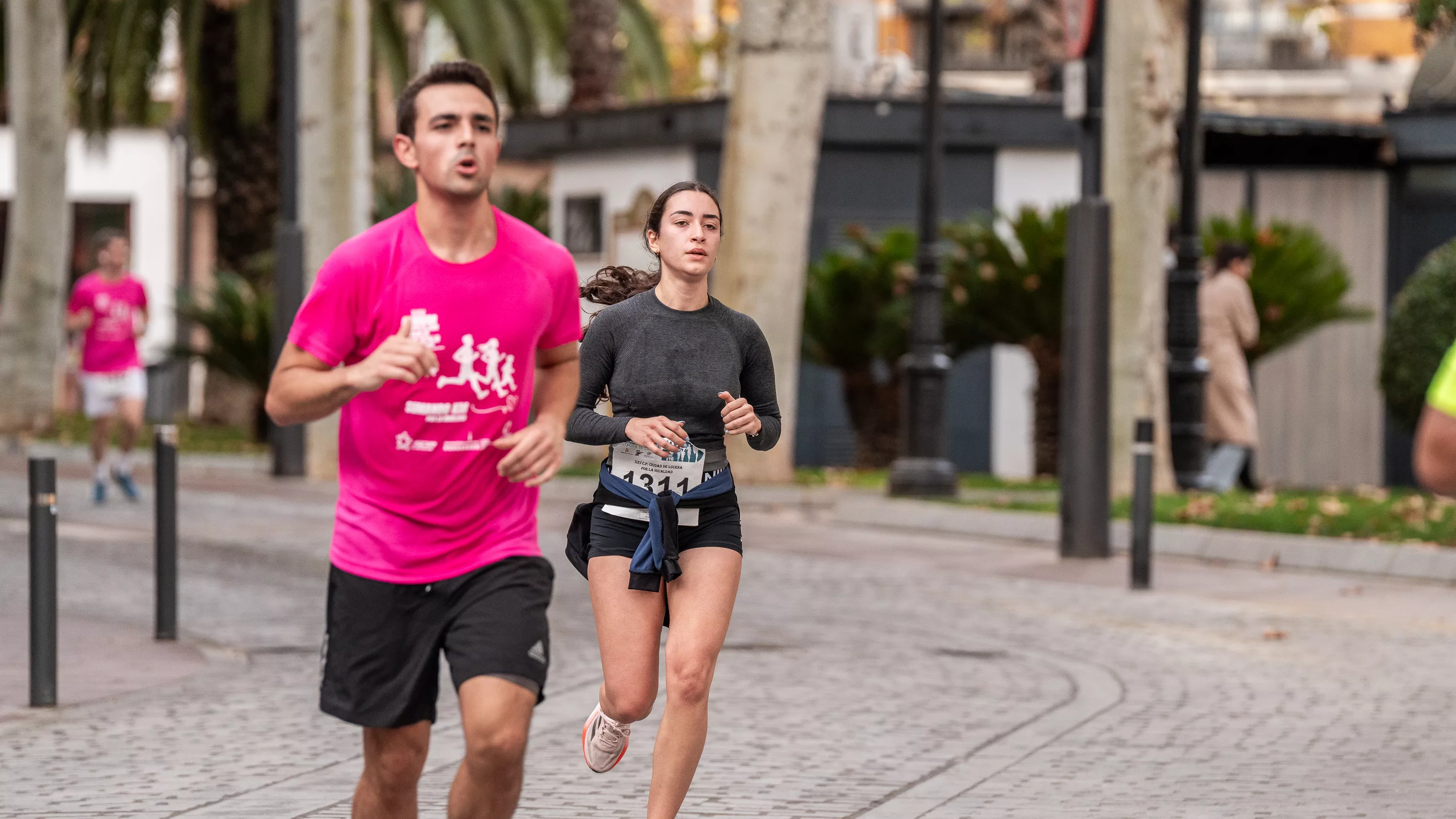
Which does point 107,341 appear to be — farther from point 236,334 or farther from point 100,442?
point 236,334

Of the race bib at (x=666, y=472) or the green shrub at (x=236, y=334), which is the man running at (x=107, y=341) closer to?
the green shrub at (x=236, y=334)

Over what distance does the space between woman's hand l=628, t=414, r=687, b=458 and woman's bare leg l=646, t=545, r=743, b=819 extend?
11.6 inches

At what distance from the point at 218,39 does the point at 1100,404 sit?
16303mm

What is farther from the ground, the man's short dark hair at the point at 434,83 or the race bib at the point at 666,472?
the man's short dark hair at the point at 434,83

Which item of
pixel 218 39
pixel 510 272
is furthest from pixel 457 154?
pixel 218 39

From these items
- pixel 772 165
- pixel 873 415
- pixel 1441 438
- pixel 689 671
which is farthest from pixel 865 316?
Result: pixel 1441 438

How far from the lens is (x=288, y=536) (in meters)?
14.7

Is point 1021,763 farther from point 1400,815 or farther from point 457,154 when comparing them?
point 457,154

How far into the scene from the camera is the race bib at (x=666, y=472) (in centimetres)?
555

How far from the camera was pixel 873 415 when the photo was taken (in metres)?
23.6

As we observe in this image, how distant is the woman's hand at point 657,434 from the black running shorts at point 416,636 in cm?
84

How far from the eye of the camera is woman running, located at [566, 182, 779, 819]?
5.46m

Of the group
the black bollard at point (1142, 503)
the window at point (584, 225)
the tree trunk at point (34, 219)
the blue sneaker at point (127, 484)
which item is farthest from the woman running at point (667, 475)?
the window at point (584, 225)

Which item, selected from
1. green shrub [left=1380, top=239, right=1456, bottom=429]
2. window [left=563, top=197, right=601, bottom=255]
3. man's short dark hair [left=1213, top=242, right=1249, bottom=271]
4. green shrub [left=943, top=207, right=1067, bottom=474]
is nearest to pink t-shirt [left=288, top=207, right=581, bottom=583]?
green shrub [left=1380, top=239, right=1456, bottom=429]
